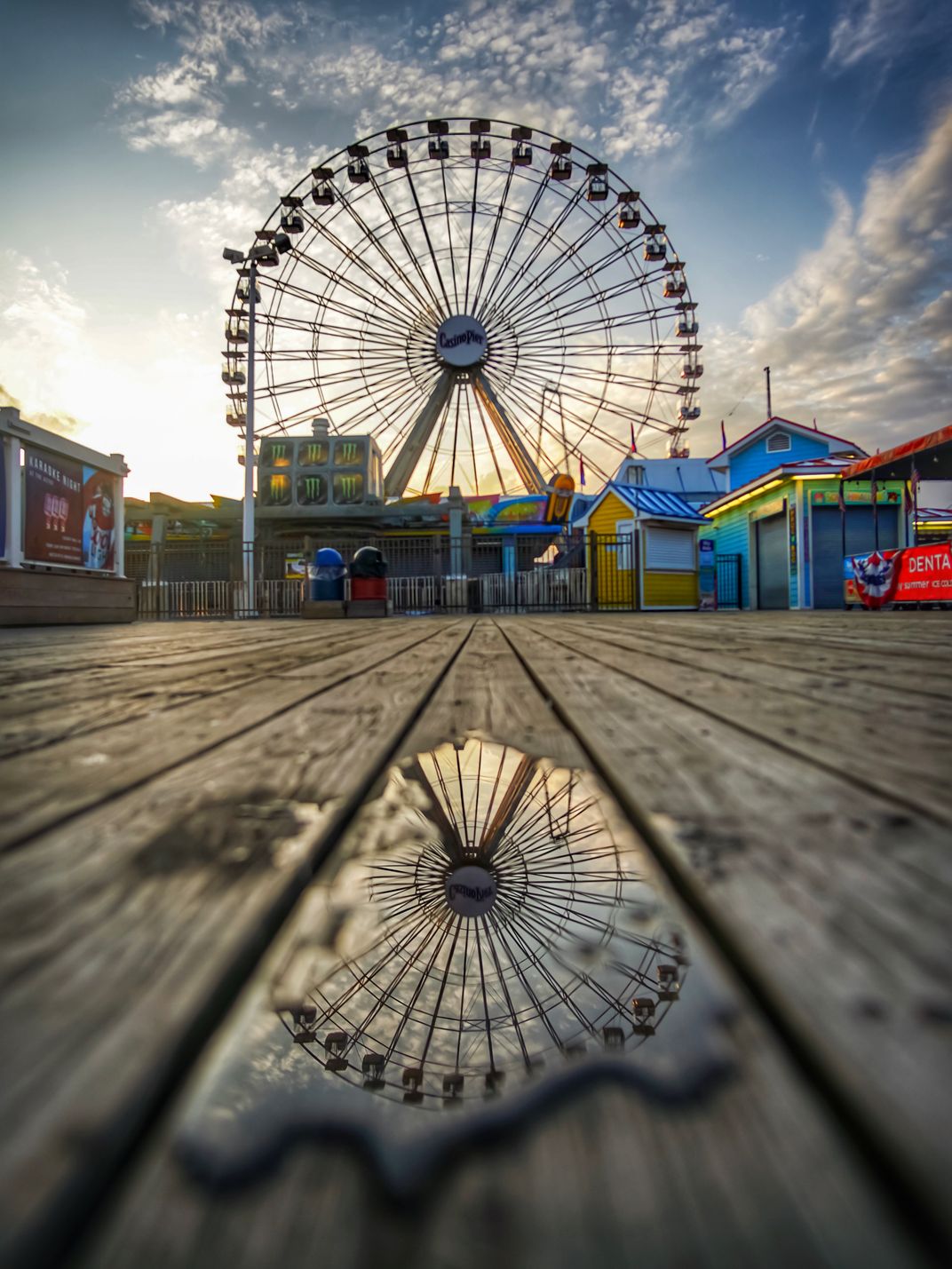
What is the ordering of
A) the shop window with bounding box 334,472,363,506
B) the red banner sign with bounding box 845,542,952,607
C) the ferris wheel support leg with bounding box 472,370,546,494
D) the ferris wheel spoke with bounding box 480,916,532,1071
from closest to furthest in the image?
the ferris wheel spoke with bounding box 480,916,532,1071 → the red banner sign with bounding box 845,542,952,607 → the shop window with bounding box 334,472,363,506 → the ferris wheel support leg with bounding box 472,370,546,494

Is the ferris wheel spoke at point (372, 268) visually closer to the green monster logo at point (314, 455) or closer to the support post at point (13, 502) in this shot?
the green monster logo at point (314, 455)

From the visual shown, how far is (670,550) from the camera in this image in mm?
15562

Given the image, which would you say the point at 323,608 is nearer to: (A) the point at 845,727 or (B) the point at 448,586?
(B) the point at 448,586

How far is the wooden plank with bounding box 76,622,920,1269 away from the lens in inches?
7.3

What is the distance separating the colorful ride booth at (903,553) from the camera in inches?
403

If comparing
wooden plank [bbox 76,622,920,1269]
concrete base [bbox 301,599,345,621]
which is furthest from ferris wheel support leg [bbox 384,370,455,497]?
wooden plank [bbox 76,622,920,1269]

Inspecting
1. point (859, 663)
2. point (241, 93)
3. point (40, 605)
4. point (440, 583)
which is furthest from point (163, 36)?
point (859, 663)

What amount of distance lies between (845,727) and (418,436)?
21085 millimetres

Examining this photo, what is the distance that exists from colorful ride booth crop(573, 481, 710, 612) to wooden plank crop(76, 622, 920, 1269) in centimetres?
1514

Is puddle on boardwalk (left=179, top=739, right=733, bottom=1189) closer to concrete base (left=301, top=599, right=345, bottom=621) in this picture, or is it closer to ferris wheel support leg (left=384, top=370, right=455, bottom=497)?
concrete base (left=301, top=599, right=345, bottom=621)

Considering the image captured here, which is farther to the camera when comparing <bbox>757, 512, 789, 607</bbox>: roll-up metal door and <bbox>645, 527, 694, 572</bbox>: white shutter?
<bbox>645, 527, 694, 572</bbox>: white shutter

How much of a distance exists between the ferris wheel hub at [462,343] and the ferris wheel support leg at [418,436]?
546 millimetres

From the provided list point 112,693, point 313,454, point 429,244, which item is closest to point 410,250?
point 429,244

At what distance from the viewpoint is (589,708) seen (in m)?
1.13
